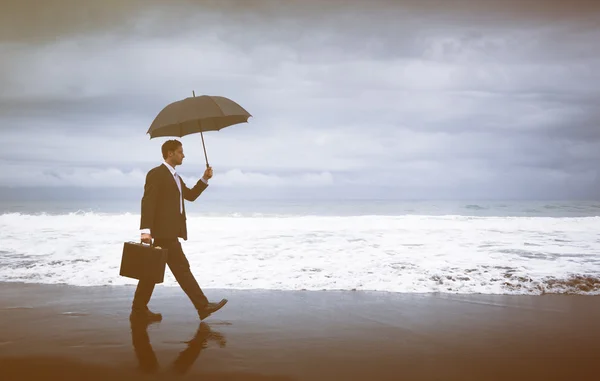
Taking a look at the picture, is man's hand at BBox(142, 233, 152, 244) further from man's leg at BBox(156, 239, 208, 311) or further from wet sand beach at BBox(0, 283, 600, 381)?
wet sand beach at BBox(0, 283, 600, 381)

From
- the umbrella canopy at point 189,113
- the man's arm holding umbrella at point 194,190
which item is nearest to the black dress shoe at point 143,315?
the man's arm holding umbrella at point 194,190

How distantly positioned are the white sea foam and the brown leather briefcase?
235 centimetres

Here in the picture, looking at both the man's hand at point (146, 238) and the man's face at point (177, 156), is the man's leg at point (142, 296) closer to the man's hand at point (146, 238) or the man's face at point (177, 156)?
the man's hand at point (146, 238)

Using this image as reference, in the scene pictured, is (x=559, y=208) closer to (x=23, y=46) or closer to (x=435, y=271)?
(x=435, y=271)

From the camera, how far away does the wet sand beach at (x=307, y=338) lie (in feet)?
10.8

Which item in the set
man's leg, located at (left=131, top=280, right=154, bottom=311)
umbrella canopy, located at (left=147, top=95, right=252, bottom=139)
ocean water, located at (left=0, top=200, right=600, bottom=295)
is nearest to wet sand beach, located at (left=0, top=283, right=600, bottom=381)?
man's leg, located at (left=131, top=280, right=154, bottom=311)

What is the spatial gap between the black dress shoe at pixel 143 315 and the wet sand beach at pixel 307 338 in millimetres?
99

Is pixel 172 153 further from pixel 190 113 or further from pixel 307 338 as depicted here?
pixel 307 338

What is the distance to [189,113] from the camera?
14.6ft

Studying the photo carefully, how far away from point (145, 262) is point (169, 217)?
44 cm

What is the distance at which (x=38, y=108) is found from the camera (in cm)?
1844

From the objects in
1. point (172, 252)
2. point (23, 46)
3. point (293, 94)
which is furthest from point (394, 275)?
point (293, 94)

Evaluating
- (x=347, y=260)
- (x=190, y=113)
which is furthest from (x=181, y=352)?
(x=347, y=260)

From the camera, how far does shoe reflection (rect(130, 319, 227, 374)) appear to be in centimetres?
335
